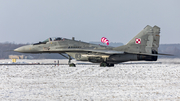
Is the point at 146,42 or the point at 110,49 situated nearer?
the point at 146,42

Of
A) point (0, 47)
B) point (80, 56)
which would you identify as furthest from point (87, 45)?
point (0, 47)

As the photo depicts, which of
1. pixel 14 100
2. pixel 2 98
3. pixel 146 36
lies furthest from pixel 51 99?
pixel 146 36

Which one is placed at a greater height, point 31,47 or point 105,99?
point 31,47

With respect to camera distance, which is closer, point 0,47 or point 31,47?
point 31,47

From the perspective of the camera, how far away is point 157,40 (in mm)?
27234

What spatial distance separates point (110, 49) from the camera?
1083 inches

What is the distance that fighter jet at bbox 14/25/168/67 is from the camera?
2656cm

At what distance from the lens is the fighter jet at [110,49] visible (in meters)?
26.6

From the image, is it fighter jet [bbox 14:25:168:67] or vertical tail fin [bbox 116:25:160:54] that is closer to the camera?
fighter jet [bbox 14:25:168:67]

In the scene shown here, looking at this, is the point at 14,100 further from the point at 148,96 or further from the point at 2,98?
the point at 148,96

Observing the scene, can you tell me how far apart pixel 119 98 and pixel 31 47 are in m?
21.3

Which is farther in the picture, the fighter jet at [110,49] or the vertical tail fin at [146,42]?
the vertical tail fin at [146,42]

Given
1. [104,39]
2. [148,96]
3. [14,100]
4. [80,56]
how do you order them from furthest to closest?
[104,39] → [80,56] → [148,96] → [14,100]

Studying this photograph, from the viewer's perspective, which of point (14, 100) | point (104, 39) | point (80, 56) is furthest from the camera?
point (104, 39)
